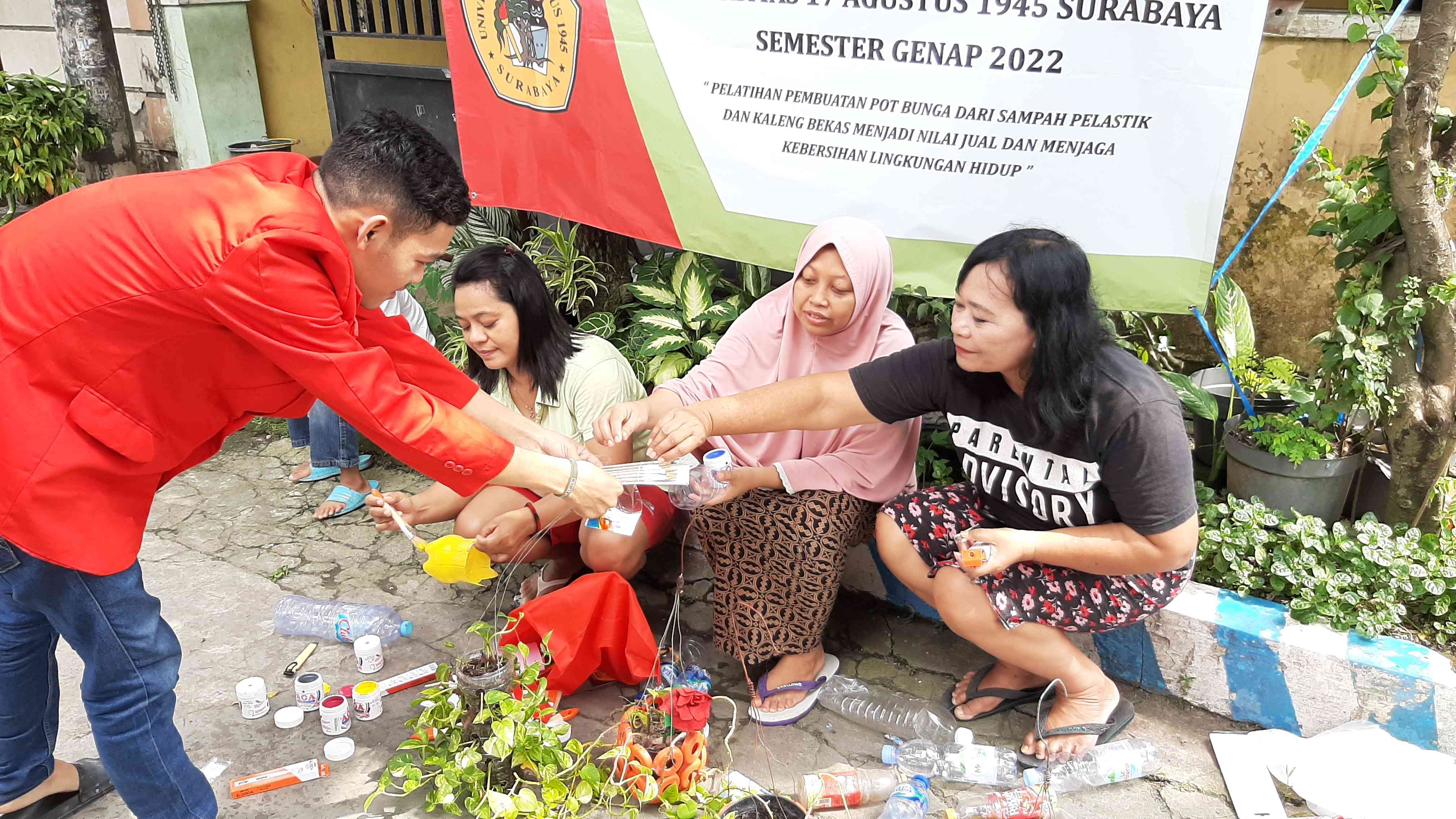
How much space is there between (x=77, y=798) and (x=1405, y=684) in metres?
3.47

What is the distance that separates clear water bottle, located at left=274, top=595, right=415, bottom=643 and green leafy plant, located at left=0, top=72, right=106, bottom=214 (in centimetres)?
505

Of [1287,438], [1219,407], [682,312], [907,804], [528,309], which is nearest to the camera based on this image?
[907,804]

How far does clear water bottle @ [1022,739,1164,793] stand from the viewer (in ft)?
8.84

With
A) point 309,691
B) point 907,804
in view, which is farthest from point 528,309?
point 907,804

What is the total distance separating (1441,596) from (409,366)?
2.91m

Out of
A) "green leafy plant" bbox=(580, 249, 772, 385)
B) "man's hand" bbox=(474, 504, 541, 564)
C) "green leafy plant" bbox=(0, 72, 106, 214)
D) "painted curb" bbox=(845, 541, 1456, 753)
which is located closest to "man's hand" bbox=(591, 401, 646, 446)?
"man's hand" bbox=(474, 504, 541, 564)

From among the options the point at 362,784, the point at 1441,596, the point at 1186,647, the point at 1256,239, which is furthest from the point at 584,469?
the point at 1256,239

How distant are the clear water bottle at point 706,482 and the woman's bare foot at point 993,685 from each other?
95 cm

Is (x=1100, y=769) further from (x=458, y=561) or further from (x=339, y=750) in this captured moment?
(x=339, y=750)

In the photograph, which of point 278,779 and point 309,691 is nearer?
point 278,779

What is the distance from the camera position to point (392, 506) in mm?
3045

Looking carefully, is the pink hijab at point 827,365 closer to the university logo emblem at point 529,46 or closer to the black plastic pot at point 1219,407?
the black plastic pot at point 1219,407

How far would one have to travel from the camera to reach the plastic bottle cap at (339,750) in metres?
2.76

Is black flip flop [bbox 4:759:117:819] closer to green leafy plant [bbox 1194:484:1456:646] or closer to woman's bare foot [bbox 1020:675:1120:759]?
woman's bare foot [bbox 1020:675:1120:759]
